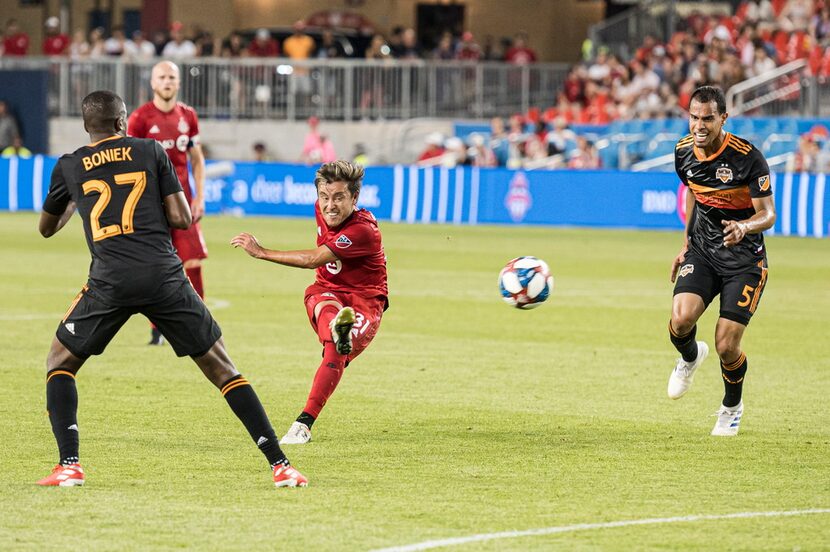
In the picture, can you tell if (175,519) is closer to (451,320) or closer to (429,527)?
(429,527)

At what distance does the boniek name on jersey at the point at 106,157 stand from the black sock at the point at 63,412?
1.01 meters

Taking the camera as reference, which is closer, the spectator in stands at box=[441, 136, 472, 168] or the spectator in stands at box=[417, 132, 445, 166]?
the spectator in stands at box=[441, 136, 472, 168]

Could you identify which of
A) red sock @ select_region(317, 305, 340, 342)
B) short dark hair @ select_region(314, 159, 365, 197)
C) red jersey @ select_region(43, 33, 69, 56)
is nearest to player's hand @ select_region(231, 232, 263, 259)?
short dark hair @ select_region(314, 159, 365, 197)

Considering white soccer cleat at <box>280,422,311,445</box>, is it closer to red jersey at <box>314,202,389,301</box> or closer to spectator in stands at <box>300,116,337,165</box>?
red jersey at <box>314,202,389,301</box>

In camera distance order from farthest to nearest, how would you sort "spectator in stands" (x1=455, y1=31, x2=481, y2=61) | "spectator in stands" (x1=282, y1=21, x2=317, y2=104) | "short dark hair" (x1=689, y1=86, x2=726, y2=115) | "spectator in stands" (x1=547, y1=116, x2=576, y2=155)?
"spectator in stands" (x1=455, y1=31, x2=481, y2=61) → "spectator in stands" (x1=282, y1=21, x2=317, y2=104) → "spectator in stands" (x1=547, y1=116, x2=576, y2=155) → "short dark hair" (x1=689, y1=86, x2=726, y2=115)

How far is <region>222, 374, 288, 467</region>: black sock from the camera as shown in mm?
7512

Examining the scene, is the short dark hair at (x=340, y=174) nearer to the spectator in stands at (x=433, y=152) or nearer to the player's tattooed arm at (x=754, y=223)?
the player's tattooed arm at (x=754, y=223)

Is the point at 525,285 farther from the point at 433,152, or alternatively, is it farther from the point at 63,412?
the point at 433,152

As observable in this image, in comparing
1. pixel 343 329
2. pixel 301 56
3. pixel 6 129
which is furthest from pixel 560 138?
pixel 343 329

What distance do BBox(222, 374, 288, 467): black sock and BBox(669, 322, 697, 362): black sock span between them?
10.3 ft

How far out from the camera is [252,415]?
7.52 m

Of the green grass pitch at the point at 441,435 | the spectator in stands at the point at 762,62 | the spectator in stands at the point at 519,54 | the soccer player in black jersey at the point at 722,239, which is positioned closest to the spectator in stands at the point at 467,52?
the spectator in stands at the point at 519,54

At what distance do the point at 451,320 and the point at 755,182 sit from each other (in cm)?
673

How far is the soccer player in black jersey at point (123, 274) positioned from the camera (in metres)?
7.49
